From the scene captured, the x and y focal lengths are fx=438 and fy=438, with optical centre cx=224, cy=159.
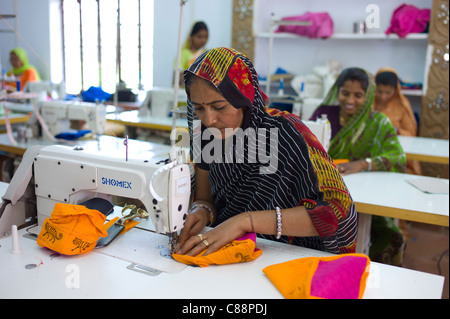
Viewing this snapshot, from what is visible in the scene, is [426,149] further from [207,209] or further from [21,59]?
[21,59]

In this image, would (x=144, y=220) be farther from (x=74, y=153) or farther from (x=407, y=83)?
(x=407, y=83)

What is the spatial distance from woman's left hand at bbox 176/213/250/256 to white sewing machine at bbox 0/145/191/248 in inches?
2.3

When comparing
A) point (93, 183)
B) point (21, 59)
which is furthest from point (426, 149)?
point (21, 59)

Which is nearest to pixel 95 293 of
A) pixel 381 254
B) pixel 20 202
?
pixel 20 202

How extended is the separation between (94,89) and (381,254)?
180 cm

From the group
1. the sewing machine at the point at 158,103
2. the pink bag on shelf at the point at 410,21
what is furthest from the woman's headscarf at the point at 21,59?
the pink bag on shelf at the point at 410,21

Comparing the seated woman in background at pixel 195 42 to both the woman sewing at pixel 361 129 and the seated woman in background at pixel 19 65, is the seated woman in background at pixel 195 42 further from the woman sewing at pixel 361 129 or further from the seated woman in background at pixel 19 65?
the woman sewing at pixel 361 129

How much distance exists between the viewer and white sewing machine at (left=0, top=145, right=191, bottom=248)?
122 centimetres

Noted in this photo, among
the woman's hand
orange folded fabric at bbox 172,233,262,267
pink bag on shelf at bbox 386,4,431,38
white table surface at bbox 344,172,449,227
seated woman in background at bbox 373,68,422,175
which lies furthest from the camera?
pink bag on shelf at bbox 386,4,431,38

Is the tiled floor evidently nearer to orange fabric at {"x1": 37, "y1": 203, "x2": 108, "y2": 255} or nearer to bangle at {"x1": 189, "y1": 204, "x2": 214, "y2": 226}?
bangle at {"x1": 189, "y1": 204, "x2": 214, "y2": 226}

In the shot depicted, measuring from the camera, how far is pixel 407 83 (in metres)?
4.67

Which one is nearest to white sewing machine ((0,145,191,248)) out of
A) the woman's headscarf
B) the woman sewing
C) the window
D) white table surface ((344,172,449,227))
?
white table surface ((344,172,449,227))

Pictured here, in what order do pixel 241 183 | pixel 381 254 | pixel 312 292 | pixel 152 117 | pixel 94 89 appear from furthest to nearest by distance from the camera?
pixel 152 117 → pixel 381 254 → pixel 94 89 → pixel 241 183 → pixel 312 292

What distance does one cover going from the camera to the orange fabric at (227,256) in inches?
46.9
